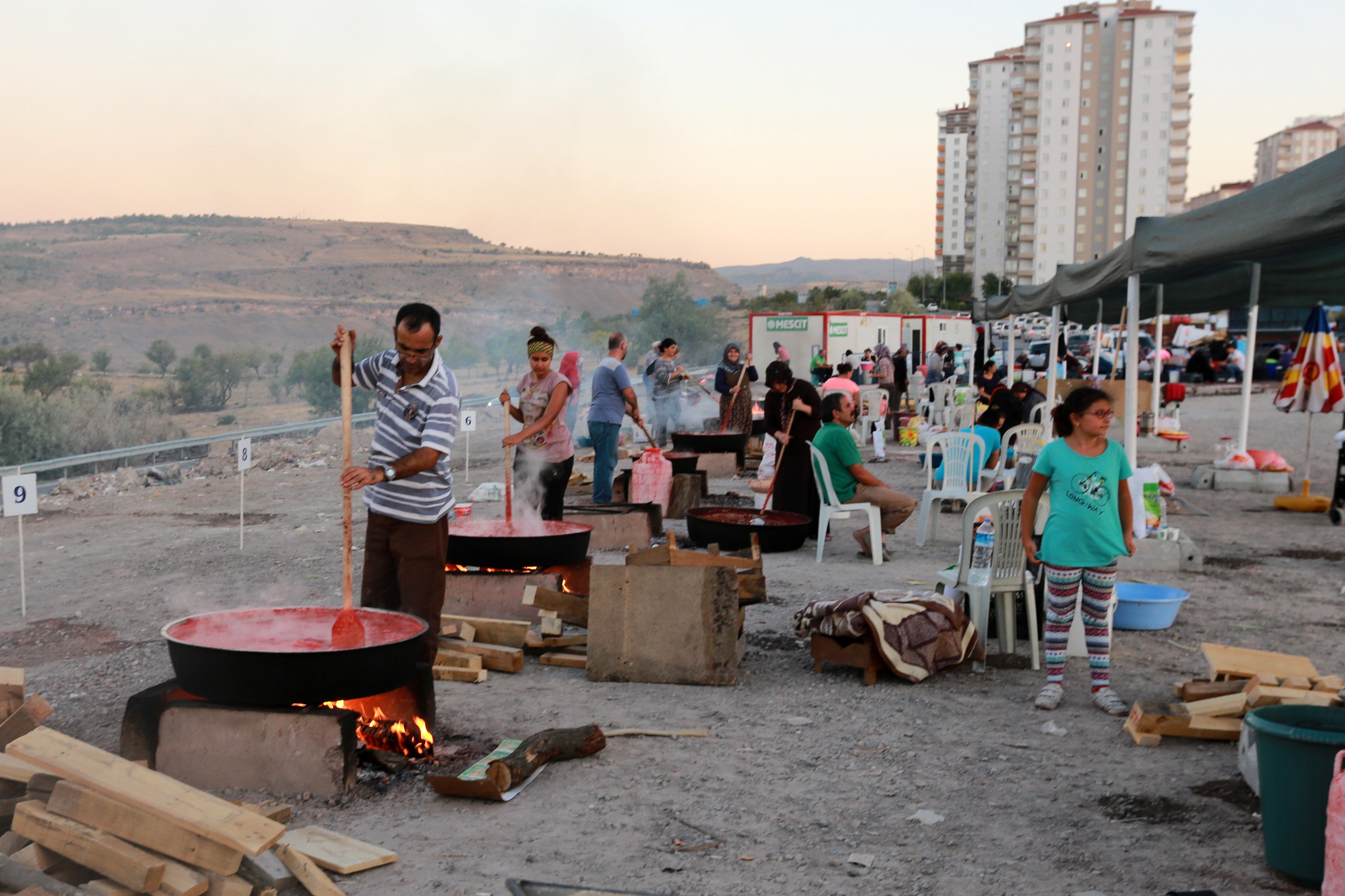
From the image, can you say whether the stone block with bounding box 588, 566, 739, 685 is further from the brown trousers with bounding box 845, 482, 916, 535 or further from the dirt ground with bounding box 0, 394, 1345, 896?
the brown trousers with bounding box 845, 482, 916, 535

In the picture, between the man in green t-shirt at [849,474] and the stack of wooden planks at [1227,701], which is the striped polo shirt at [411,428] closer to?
the stack of wooden planks at [1227,701]

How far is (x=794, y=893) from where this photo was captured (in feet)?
11.2

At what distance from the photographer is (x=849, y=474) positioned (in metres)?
9.36

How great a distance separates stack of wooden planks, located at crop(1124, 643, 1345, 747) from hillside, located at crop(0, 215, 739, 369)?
2978cm

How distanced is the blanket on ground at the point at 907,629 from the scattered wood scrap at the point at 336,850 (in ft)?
9.91

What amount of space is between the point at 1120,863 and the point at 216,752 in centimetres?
339

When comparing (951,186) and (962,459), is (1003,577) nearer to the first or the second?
(962,459)

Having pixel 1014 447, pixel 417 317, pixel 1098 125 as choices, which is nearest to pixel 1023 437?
pixel 1014 447

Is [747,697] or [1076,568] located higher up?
[1076,568]

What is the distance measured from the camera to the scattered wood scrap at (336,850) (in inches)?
136

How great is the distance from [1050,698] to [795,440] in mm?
4715

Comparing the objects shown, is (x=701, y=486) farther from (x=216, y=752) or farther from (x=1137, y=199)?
(x=1137, y=199)

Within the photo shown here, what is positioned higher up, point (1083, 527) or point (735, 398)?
point (735, 398)

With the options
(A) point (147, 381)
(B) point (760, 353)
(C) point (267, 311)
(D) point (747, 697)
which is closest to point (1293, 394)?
(D) point (747, 697)
